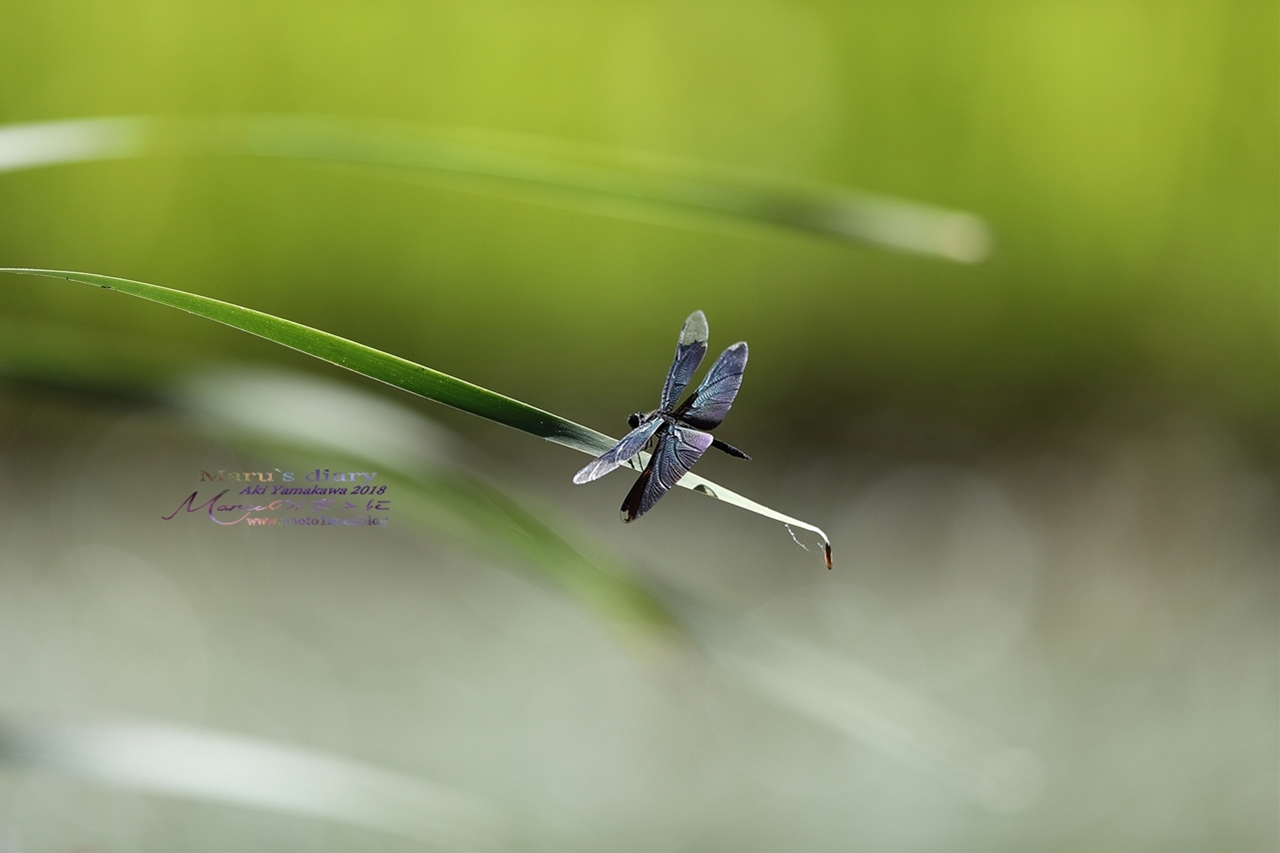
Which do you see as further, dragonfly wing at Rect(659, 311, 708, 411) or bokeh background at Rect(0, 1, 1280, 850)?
bokeh background at Rect(0, 1, 1280, 850)

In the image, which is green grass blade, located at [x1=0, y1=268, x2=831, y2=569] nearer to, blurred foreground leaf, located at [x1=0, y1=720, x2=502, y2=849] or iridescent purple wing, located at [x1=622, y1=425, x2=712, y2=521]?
iridescent purple wing, located at [x1=622, y1=425, x2=712, y2=521]

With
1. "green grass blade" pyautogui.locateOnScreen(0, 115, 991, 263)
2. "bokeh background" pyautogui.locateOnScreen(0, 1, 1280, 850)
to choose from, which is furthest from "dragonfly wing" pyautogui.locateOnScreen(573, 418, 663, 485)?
→ "bokeh background" pyautogui.locateOnScreen(0, 1, 1280, 850)

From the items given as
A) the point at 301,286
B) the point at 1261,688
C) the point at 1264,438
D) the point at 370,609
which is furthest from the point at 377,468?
the point at 1264,438

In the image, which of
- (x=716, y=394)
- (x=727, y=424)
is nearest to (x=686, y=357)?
(x=716, y=394)

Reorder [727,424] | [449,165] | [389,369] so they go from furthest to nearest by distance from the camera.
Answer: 1. [727,424]
2. [449,165]
3. [389,369]

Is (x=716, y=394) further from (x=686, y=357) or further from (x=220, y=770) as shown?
(x=220, y=770)

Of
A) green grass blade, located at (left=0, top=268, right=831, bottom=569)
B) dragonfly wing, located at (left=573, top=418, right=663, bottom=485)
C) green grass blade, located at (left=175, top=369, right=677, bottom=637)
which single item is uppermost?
green grass blade, located at (left=0, top=268, right=831, bottom=569)

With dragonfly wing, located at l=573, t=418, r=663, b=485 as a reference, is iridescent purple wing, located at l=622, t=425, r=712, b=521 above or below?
below
